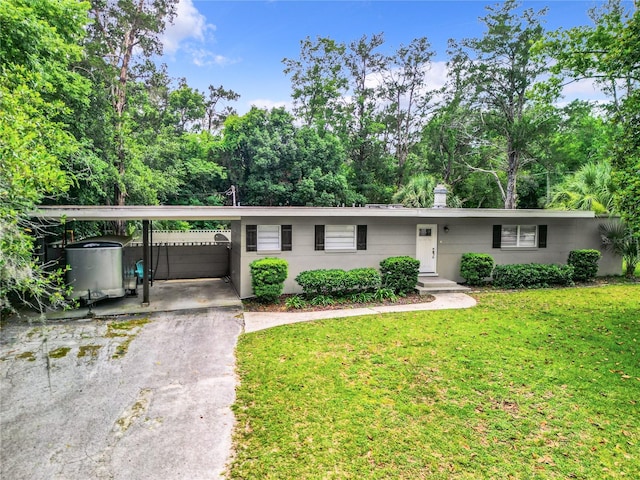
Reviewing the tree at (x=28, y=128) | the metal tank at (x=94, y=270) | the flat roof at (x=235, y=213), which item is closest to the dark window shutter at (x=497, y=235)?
the flat roof at (x=235, y=213)

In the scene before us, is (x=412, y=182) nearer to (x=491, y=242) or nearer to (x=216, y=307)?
(x=491, y=242)

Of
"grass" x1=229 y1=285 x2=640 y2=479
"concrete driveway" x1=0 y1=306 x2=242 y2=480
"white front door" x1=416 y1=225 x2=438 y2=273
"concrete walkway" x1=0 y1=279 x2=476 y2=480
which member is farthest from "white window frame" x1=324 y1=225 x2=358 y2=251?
"concrete driveway" x1=0 y1=306 x2=242 y2=480

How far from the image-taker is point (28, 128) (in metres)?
4.00

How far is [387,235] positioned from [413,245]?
3.23 ft

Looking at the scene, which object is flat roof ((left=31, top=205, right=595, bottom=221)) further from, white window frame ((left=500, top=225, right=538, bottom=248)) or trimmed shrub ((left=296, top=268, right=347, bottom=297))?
trimmed shrub ((left=296, top=268, right=347, bottom=297))

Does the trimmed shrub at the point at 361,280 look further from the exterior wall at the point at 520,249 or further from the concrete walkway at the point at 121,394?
the exterior wall at the point at 520,249

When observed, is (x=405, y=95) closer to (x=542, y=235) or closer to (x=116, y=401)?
(x=542, y=235)

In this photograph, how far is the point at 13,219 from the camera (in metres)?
3.10

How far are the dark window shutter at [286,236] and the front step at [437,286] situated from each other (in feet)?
13.2

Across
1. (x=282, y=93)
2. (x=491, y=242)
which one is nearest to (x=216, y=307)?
(x=491, y=242)

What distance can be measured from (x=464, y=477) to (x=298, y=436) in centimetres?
157

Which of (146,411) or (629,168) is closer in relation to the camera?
(146,411)

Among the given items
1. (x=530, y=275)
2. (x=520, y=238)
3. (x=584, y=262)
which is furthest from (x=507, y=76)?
(x=530, y=275)

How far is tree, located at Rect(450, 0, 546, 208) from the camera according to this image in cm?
Answer: 1764
